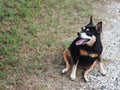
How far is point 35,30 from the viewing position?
25.1 feet

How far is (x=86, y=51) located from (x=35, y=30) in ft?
6.50

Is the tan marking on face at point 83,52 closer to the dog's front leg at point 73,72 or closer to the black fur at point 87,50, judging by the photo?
the black fur at point 87,50

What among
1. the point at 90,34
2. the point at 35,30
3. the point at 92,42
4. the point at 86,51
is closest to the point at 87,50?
the point at 86,51

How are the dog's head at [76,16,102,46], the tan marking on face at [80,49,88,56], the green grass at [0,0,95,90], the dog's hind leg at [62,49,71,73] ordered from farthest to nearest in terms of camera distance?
the green grass at [0,0,95,90] → the dog's hind leg at [62,49,71,73] → the tan marking on face at [80,49,88,56] → the dog's head at [76,16,102,46]

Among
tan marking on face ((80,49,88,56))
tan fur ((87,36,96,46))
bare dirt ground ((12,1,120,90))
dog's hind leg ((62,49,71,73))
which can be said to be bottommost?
bare dirt ground ((12,1,120,90))

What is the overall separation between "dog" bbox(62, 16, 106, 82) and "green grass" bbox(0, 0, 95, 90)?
0.62m

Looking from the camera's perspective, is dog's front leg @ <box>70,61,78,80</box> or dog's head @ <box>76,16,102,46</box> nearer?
dog's head @ <box>76,16,102,46</box>

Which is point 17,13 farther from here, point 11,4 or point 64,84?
point 64,84

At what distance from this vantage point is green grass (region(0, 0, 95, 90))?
21.5 ft

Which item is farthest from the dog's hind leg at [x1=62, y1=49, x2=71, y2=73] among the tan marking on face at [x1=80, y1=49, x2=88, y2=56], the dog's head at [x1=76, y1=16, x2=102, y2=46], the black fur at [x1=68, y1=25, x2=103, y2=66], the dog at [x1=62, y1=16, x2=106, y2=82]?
the dog's head at [x1=76, y1=16, x2=102, y2=46]

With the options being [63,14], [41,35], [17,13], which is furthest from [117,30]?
[17,13]

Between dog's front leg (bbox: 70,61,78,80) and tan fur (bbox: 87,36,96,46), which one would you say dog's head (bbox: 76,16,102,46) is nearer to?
tan fur (bbox: 87,36,96,46)

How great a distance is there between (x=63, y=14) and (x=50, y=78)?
9.12 feet

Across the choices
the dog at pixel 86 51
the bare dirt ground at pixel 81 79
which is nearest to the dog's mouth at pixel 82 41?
the dog at pixel 86 51
